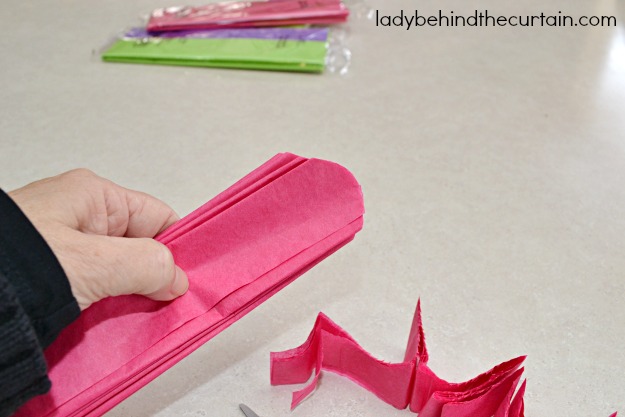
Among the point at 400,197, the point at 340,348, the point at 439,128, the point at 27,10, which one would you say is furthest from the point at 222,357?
the point at 27,10

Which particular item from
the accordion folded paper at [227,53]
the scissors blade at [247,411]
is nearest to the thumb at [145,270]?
the scissors blade at [247,411]

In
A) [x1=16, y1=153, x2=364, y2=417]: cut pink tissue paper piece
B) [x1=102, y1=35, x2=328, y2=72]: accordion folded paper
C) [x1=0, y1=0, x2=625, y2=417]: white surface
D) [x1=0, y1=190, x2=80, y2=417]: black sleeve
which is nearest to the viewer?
[x1=0, y1=190, x2=80, y2=417]: black sleeve

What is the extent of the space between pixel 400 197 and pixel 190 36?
44 centimetres

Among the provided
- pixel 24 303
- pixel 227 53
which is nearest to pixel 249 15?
pixel 227 53

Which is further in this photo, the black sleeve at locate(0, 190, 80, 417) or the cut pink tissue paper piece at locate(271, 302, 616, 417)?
the cut pink tissue paper piece at locate(271, 302, 616, 417)

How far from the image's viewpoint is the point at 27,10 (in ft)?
3.57

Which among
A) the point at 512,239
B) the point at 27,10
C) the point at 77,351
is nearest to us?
the point at 77,351

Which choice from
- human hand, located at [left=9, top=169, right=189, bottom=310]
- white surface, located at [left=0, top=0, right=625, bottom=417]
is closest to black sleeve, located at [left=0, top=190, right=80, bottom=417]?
human hand, located at [left=9, top=169, right=189, bottom=310]

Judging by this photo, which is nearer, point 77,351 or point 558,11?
point 77,351

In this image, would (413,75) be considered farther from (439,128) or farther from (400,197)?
(400,197)

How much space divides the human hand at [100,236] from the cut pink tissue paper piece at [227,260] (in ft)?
0.06

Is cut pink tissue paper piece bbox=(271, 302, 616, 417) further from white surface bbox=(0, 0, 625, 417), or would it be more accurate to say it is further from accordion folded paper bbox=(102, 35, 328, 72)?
accordion folded paper bbox=(102, 35, 328, 72)

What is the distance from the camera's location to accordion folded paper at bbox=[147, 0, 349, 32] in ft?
3.20

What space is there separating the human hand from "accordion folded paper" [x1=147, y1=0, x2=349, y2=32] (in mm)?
563
